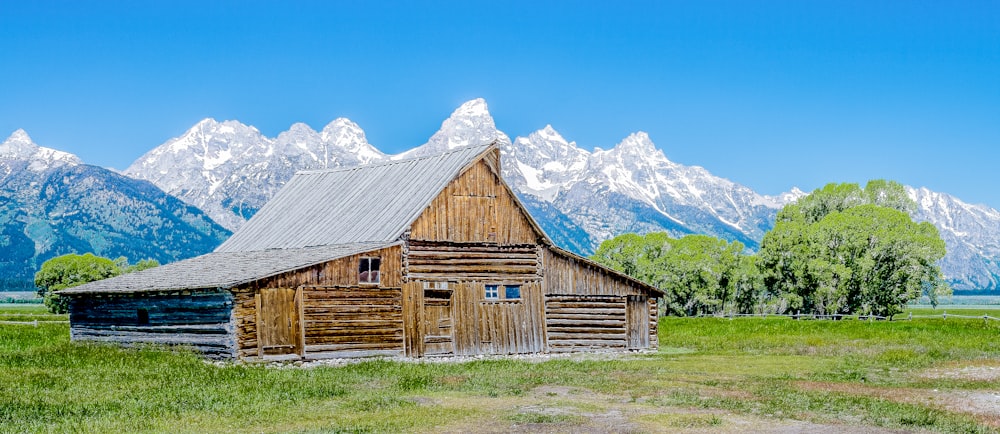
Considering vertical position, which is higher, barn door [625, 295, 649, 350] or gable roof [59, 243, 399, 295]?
gable roof [59, 243, 399, 295]

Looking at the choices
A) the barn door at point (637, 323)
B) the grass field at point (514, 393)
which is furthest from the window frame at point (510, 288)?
the barn door at point (637, 323)

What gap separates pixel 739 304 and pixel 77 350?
7292 centimetres

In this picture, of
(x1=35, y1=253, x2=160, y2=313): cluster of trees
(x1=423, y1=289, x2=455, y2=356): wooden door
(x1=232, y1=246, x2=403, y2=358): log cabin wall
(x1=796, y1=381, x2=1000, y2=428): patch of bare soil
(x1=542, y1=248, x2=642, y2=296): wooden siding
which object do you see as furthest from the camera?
(x1=35, y1=253, x2=160, y2=313): cluster of trees

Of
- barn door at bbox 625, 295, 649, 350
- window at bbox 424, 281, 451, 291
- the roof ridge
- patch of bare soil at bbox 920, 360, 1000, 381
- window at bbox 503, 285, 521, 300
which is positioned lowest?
patch of bare soil at bbox 920, 360, 1000, 381

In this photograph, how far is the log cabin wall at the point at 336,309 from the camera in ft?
116

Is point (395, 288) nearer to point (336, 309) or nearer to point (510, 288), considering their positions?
point (336, 309)

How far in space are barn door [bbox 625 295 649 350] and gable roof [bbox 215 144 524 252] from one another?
857 centimetres

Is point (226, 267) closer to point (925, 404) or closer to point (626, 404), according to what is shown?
point (626, 404)

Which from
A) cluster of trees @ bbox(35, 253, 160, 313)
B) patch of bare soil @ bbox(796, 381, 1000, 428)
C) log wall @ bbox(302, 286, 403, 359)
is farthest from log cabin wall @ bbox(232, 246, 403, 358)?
cluster of trees @ bbox(35, 253, 160, 313)

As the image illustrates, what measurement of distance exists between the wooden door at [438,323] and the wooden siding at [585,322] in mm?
4296

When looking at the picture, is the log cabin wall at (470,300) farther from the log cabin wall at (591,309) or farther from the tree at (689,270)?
the tree at (689,270)

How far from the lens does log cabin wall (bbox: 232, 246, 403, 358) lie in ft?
116

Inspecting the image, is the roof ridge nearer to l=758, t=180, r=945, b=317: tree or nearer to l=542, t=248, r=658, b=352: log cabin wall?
l=542, t=248, r=658, b=352: log cabin wall

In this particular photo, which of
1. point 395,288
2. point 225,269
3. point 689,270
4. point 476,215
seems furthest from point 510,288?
point 689,270
